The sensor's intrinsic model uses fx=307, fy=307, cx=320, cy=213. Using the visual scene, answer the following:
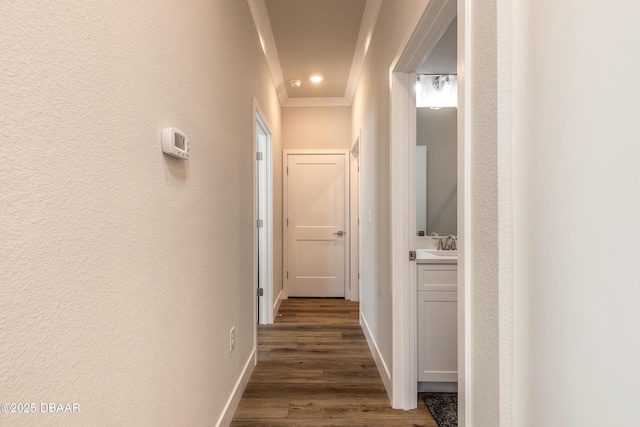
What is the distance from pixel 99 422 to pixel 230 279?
1067 mm

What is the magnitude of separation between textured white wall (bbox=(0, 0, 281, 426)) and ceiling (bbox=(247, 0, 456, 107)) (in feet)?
3.78

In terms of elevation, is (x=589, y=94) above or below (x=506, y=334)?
above

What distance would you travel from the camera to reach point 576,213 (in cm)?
62

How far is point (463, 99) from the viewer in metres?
0.94

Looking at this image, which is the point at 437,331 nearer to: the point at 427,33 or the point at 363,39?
the point at 427,33

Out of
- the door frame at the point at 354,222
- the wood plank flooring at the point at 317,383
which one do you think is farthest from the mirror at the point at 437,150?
the door frame at the point at 354,222

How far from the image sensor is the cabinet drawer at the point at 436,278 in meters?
1.94

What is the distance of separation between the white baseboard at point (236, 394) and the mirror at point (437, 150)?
5.77ft

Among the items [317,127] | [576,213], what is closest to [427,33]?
[576,213]

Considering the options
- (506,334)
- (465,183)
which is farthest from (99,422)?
(465,183)

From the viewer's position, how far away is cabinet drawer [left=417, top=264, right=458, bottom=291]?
1943 millimetres

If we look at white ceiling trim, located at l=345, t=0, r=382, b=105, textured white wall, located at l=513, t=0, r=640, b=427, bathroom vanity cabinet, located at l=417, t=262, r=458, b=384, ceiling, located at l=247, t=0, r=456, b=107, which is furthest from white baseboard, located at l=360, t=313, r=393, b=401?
white ceiling trim, located at l=345, t=0, r=382, b=105

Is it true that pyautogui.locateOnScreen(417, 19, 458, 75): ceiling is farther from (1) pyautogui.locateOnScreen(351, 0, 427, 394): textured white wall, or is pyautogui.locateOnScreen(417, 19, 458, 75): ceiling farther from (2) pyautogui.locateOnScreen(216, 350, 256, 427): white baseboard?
(2) pyautogui.locateOnScreen(216, 350, 256, 427): white baseboard

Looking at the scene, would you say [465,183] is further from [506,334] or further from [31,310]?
[31,310]
